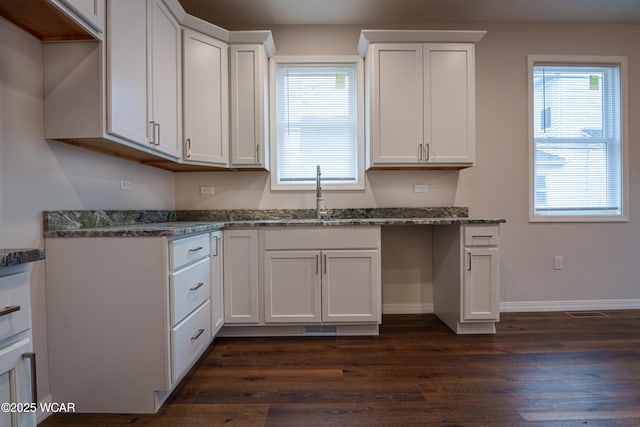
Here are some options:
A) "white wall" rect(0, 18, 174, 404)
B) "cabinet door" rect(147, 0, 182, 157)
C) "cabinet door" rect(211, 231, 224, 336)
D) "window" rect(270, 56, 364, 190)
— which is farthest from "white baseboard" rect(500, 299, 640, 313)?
"white wall" rect(0, 18, 174, 404)

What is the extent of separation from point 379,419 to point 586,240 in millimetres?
2777

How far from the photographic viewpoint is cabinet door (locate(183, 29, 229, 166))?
2252 millimetres

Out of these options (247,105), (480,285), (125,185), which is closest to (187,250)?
(125,185)

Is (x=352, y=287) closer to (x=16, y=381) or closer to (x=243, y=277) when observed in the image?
(x=243, y=277)

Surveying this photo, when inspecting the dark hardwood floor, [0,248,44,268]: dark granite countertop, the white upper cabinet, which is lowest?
the dark hardwood floor

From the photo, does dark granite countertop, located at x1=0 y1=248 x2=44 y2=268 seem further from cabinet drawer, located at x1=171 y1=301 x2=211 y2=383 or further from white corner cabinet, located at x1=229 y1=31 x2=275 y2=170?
white corner cabinet, located at x1=229 y1=31 x2=275 y2=170

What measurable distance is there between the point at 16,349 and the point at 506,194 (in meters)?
3.31

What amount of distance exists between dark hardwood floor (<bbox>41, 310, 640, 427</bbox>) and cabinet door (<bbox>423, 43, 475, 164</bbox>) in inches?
57.2

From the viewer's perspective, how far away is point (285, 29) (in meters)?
2.81

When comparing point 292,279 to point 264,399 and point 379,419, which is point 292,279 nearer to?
point 264,399

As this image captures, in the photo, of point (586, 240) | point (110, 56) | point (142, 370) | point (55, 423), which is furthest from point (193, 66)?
point (586, 240)

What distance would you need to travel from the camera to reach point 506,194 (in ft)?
9.46

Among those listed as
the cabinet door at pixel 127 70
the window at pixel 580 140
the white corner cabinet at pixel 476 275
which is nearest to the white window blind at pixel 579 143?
the window at pixel 580 140

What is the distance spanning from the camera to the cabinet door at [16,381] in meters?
0.71
